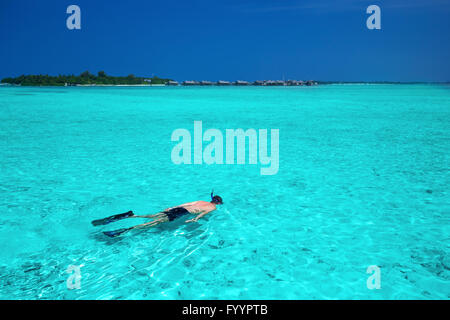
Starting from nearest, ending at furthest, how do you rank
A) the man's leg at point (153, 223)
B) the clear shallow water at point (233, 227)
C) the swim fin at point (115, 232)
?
the clear shallow water at point (233, 227)
the swim fin at point (115, 232)
the man's leg at point (153, 223)

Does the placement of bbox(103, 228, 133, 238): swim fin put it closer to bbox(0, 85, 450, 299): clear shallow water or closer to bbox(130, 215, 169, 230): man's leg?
bbox(0, 85, 450, 299): clear shallow water

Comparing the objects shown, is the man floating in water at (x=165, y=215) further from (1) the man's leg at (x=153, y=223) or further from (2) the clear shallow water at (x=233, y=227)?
(2) the clear shallow water at (x=233, y=227)

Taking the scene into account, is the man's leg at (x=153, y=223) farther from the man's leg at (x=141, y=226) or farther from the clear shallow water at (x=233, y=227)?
the clear shallow water at (x=233, y=227)

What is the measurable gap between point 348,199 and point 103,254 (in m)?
4.81

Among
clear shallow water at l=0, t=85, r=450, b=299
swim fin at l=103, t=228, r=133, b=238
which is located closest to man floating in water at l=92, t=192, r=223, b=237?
swim fin at l=103, t=228, r=133, b=238

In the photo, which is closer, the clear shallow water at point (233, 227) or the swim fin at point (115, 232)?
the clear shallow water at point (233, 227)

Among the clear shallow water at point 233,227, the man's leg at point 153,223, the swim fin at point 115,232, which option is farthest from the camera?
the man's leg at point 153,223

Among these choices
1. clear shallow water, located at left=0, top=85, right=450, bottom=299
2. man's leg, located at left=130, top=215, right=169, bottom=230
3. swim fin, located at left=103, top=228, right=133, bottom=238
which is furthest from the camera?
man's leg, located at left=130, top=215, right=169, bottom=230

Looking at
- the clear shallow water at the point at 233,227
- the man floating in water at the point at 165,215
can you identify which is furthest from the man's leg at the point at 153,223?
the clear shallow water at the point at 233,227

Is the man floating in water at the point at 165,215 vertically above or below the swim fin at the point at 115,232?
above

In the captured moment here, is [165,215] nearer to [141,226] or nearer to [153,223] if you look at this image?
[153,223]
